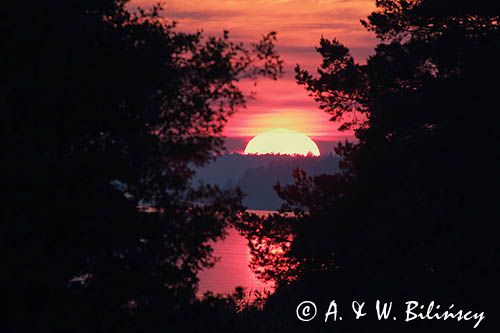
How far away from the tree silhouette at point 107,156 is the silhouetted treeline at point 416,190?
1158cm

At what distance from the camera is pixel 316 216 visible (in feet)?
90.5

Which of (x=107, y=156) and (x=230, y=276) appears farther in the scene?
(x=230, y=276)

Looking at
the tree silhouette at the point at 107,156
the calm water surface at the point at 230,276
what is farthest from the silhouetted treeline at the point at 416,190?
the calm water surface at the point at 230,276

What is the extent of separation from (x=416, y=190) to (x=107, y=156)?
530 inches

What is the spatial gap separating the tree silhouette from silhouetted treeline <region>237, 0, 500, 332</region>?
1158 centimetres

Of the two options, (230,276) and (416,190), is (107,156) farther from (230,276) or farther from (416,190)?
(230,276)

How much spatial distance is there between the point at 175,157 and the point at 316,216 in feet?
47.8

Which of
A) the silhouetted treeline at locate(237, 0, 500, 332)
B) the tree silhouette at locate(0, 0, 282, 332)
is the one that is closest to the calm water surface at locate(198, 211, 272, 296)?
the silhouetted treeline at locate(237, 0, 500, 332)

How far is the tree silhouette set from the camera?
12.5m

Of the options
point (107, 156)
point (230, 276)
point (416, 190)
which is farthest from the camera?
point (230, 276)

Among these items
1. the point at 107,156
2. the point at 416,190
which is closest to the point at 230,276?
the point at 416,190

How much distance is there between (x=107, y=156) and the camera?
43.8 ft

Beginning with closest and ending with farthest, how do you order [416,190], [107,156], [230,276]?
[107,156] < [416,190] < [230,276]

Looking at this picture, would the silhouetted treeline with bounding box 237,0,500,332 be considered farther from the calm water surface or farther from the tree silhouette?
the calm water surface
